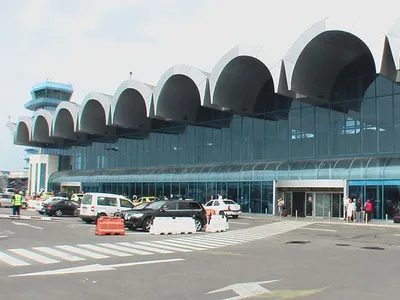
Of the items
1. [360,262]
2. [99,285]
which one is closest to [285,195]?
[360,262]

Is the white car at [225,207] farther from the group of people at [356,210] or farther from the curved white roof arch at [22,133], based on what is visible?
the curved white roof arch at [22,133]

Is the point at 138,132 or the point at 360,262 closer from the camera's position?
the point at 360,262

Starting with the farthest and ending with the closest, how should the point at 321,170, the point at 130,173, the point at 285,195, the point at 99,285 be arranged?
the point at 130,173
the point at 285,195
the point at 321,170
the point at 99,285

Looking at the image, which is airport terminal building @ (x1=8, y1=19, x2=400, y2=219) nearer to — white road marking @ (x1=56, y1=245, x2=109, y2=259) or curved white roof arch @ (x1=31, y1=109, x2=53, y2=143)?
curved white roof arch @ (x1=31, y1=109, x2=53, y2=143)

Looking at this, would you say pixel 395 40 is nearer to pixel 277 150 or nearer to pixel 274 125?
pixel 274 125

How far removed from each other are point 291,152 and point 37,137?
42.6 m

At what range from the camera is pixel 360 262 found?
13.2 m

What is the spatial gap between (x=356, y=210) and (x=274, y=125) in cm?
1259

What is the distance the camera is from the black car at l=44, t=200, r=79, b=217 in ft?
111

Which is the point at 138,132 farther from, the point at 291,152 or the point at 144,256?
the point at 144,256

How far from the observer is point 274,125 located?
43281mm

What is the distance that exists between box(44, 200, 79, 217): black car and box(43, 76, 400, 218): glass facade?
15708 mm

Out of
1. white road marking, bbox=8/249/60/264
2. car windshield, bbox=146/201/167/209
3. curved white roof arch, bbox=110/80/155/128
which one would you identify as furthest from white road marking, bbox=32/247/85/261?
curved white roof arch, bbox=110/80/155/128

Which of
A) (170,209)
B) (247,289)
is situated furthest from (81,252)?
(170,209)
